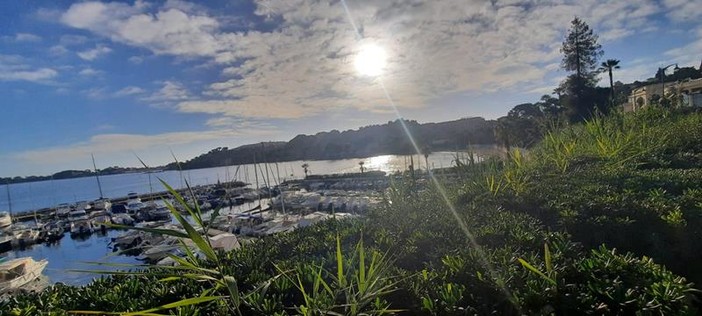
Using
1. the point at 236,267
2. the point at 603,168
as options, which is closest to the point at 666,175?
the point at 603,168

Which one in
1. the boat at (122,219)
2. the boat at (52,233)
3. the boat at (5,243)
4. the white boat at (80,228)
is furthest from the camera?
the boat at (122,219)

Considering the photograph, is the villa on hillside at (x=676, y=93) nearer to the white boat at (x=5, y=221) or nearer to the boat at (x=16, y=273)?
the boat at (x=16, y=273)

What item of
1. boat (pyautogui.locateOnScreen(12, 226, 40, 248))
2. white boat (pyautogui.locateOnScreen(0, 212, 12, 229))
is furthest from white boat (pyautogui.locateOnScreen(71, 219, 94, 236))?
white boat (pyautogui.locateOnScreen(0, 212, 12, 229))

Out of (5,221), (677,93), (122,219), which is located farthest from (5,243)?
(677,93)

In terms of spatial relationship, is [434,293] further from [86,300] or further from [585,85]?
[585,85]

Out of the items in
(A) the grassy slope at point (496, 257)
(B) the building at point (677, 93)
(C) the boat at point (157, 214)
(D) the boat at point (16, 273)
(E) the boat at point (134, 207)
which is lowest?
(C) the boat at point (157, 214)

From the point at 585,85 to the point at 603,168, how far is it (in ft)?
132

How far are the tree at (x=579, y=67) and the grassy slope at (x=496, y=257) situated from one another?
37815mm

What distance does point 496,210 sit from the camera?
478 centimetres

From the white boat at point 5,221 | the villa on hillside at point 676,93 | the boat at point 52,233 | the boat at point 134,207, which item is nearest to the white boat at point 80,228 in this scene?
the boat at point 52,233

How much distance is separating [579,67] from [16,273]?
4964 centimetres

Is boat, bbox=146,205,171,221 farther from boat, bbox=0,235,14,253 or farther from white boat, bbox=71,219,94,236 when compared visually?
boat, bbox=0,235,14,253

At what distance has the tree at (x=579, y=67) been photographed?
38969 millimetres

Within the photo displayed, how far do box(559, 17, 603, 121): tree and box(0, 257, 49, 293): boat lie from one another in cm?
4535
